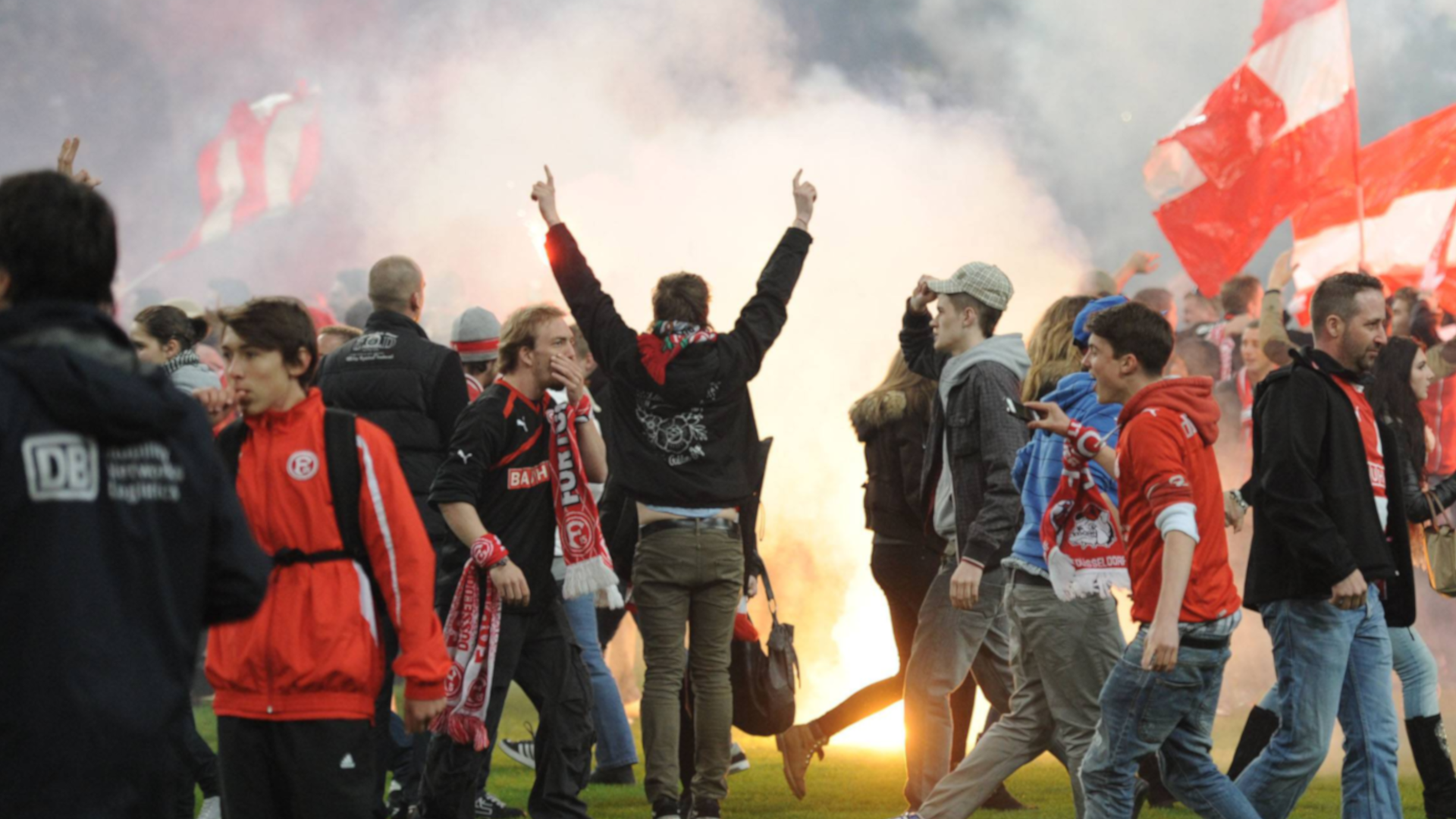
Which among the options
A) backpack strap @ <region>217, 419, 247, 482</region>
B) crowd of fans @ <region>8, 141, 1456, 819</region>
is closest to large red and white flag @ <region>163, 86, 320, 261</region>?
crowd of fans @ <region>8, 141, 1456, 819</region>

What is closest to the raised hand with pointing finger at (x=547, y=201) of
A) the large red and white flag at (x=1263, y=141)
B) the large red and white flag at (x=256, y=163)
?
the large red and white flag at (x=1263, y=141)

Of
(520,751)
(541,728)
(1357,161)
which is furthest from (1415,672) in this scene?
(1357,161)

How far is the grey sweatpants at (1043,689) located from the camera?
5.00m

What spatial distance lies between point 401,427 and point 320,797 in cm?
243

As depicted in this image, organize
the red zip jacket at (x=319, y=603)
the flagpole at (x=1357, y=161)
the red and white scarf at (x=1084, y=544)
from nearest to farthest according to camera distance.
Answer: the red zip jacket at (x=319, y=603)
the red and white scarf at (x=1084, y=544)
the flagpole at (x=1357, y=161)

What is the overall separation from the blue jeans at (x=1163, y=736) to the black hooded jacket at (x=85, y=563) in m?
2.55

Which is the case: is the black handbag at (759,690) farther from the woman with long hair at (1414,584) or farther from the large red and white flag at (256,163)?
the large red and white flag at (256,163)

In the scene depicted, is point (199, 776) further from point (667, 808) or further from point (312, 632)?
point (312, 632)

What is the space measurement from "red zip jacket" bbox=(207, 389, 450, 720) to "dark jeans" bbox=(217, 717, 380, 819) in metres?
0.04

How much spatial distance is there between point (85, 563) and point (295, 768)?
3.96 ft

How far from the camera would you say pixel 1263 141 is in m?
12.0

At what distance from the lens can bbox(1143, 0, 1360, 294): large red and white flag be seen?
38.9 feet

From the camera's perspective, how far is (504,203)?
18906mm

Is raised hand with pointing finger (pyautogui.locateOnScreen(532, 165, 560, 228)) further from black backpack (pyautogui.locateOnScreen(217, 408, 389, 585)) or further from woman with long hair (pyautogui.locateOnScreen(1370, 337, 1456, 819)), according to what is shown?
woman with long hair (pyautogui.locateOnScreen(1370, 337, 1456, 819))
